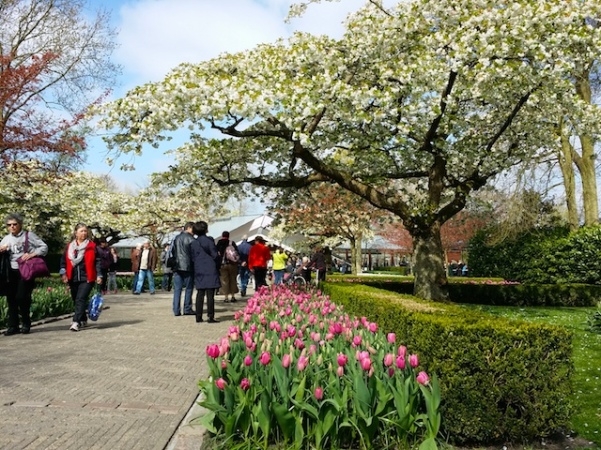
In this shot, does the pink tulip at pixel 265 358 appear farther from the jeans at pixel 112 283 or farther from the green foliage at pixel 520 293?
the jeans at pixel 112 283

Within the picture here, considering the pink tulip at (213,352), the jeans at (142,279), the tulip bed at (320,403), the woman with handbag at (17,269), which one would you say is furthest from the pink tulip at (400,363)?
the jeans at (142,279)

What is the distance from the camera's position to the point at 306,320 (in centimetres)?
615

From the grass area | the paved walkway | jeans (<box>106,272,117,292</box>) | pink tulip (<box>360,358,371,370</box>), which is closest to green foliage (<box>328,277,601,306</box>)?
the grass area

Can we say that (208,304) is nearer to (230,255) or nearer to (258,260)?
(230,255)

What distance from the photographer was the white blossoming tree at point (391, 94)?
368 inches

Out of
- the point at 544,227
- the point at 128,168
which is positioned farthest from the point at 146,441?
the point at 544,227

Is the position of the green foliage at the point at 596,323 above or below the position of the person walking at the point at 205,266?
below

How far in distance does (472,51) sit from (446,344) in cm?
685

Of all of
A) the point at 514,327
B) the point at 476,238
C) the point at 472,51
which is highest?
the point at 472,51

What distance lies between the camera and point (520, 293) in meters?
18.5

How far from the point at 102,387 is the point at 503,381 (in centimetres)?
365

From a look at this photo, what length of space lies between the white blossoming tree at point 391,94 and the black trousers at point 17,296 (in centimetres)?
301

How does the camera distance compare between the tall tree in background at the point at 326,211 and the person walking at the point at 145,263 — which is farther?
the person walking at the point at 145,263

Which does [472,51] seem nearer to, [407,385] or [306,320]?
[306,320]
